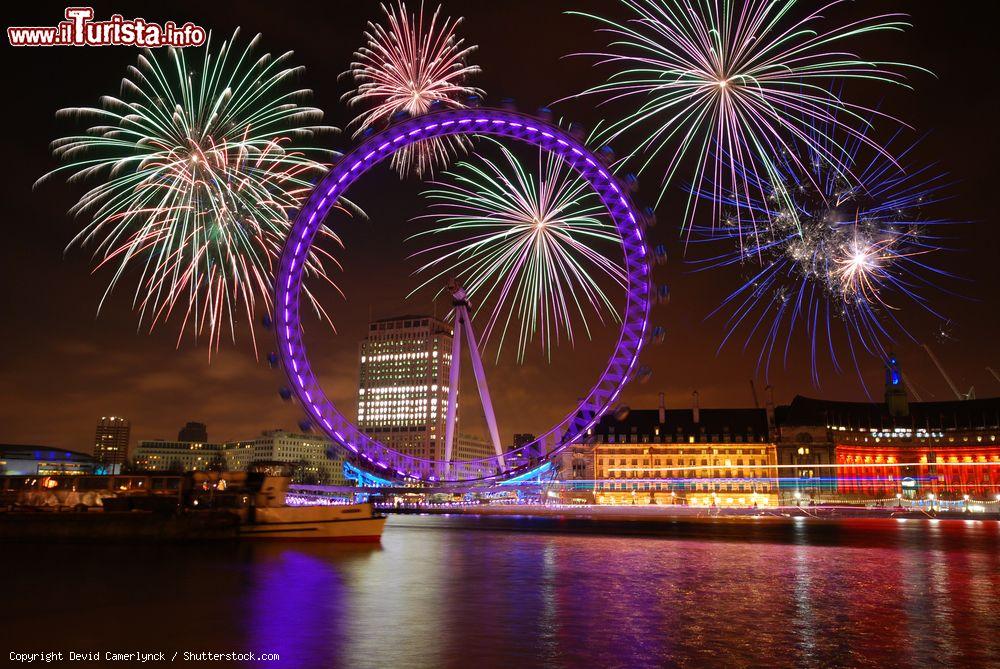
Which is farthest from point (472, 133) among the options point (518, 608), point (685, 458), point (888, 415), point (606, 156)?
point (888, 415)

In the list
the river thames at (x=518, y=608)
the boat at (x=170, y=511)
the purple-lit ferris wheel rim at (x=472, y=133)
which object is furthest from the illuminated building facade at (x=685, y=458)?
the river thames at (x=518, y=608)

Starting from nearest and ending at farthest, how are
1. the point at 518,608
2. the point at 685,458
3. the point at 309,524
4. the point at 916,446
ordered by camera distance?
the point at 518,608 < the point at 309,524 < the point at 685,458 < the point at 916,446

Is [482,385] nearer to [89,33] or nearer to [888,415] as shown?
[89,33]

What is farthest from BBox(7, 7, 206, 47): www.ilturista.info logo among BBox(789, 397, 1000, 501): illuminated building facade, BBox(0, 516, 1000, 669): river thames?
BBox(789, 397, 1000, 501): illuminated building facade

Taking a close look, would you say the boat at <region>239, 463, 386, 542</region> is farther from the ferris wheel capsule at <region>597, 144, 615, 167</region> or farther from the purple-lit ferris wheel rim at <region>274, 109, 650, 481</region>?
the ferris wheel capsule at <region>597, 144, 615, 167</region>

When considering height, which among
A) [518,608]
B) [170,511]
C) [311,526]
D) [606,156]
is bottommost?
[311,526]

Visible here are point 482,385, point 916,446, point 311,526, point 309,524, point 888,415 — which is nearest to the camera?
point 311,526

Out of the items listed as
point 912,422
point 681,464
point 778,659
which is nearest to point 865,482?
point 912,422
